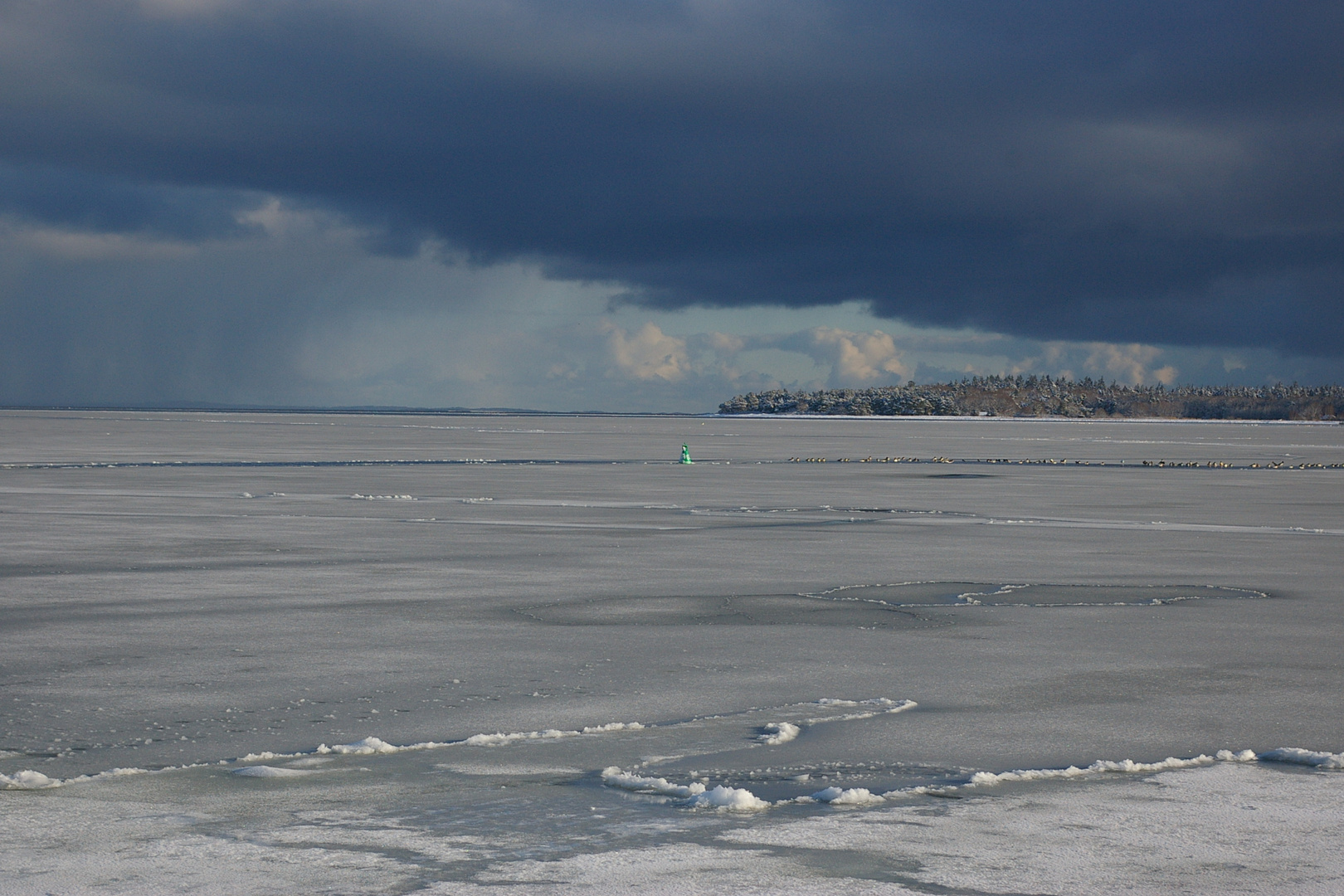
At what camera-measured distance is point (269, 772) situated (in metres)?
6.52

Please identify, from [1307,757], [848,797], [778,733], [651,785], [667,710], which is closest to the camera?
[848,797]

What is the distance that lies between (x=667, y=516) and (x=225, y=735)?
50.4 feet

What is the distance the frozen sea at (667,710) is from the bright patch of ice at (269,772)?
0.09 metres

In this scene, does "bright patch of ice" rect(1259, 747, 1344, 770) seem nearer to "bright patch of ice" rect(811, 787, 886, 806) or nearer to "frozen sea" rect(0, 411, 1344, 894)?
"frozen sea" rect(0, 411, 1344, 894)

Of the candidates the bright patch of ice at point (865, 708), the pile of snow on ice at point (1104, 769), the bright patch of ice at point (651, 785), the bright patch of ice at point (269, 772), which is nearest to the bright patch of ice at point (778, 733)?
the bright patch of ice at point (865, 708)

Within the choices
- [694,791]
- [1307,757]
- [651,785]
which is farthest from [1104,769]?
[651,785]

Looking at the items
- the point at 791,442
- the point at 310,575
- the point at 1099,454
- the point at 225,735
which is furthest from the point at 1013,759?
the point at 791,442

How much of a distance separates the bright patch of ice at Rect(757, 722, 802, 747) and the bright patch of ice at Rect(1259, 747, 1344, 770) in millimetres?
2358

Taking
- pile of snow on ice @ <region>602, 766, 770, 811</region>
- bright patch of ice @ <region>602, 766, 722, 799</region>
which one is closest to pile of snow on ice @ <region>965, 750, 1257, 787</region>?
pile of snow on ice @ <region>602, 766, 770, 811</region>

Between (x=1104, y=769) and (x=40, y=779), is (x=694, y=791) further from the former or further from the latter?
(x=40, y=779)

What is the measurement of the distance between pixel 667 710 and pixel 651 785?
1689 millimetres

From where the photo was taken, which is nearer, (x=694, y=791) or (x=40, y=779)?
(x=694, y=791)

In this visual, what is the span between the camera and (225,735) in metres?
7.29

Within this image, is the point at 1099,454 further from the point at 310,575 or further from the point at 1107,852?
the point at 1107,852
